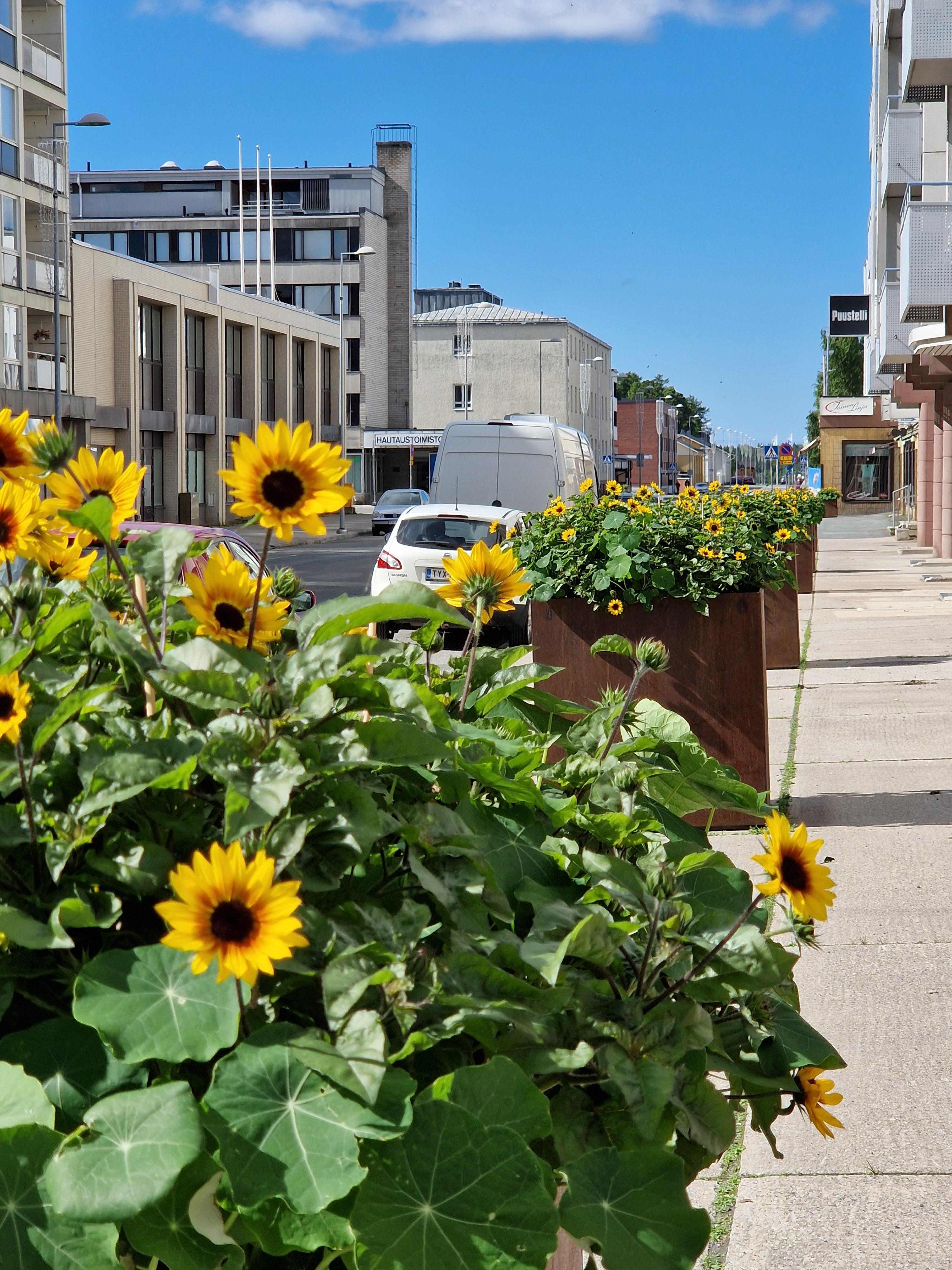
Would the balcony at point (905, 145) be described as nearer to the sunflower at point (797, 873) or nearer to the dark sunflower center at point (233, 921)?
the sunflower at point (797, 873)

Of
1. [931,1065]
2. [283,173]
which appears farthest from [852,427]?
[931,1065]

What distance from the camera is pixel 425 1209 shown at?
4.64 feet

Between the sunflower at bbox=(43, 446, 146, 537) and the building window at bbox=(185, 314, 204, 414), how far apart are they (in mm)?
58477

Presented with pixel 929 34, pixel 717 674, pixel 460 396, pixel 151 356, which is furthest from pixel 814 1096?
pixel 460 396

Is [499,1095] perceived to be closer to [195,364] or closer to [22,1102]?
[22,1102]

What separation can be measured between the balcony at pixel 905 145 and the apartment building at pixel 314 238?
186 feet

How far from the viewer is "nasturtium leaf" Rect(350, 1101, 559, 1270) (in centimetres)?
140

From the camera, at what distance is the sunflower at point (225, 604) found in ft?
A: 5.61

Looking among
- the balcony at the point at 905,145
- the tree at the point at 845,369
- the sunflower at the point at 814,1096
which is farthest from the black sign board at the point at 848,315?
the sunflower at the point at 814,1096

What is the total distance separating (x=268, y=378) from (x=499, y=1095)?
68433mm

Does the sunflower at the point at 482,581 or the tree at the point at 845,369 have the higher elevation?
the tree at the point at 845,369

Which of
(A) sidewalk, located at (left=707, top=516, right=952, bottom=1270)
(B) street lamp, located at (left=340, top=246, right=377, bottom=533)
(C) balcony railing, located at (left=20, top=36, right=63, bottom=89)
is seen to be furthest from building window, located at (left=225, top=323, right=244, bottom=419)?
(A) sidewalk, located at (left=707, top=516, right=952, bottom=1270)

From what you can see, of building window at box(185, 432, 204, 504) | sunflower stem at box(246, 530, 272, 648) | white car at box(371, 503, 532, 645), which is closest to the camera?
sunflower stem at box(246, 530, 272, 648)

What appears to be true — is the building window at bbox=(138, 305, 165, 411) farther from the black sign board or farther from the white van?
the black sign board
